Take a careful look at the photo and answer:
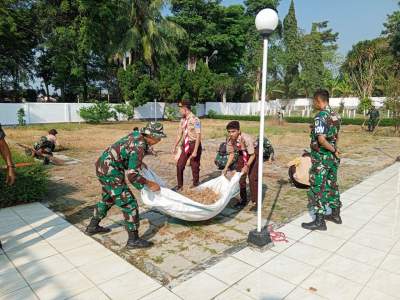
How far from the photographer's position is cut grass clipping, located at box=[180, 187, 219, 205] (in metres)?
4.28

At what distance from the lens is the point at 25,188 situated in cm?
507

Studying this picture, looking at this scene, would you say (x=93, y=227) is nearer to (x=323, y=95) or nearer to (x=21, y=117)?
(x=323, y=95)

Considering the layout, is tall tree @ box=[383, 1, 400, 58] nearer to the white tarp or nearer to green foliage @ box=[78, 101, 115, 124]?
green foliage @ box=[78, 101, 115, 124]

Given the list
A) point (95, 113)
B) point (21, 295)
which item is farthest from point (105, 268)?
point (95, 113)

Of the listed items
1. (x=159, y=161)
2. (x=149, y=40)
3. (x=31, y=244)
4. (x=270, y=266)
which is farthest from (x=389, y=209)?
(x=149, y=40)

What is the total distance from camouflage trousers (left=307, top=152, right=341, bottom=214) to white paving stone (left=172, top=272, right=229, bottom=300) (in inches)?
76.7

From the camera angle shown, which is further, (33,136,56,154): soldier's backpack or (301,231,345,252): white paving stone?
(33,136,56,154): soldier's backpack

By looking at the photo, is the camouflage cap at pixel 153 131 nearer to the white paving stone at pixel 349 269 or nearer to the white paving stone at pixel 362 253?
the white paving stone at pixel 349 269

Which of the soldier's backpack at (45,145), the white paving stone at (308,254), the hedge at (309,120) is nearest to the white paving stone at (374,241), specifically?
the white paving stone at (308,254)

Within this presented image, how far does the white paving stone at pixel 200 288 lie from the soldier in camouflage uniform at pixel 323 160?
184 cm

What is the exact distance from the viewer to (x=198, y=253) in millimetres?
3475

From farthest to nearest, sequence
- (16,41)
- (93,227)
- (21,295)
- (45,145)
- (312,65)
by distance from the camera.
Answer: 1. (312,65)
2. (16,41)
3. (45,145)
4. (93,227)
5. (21,295)

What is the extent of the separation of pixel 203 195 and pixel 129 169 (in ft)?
5.11

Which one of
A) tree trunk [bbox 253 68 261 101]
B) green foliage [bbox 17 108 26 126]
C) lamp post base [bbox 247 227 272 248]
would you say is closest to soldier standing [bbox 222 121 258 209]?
lamp post base [bbox 247 227 272 248]
